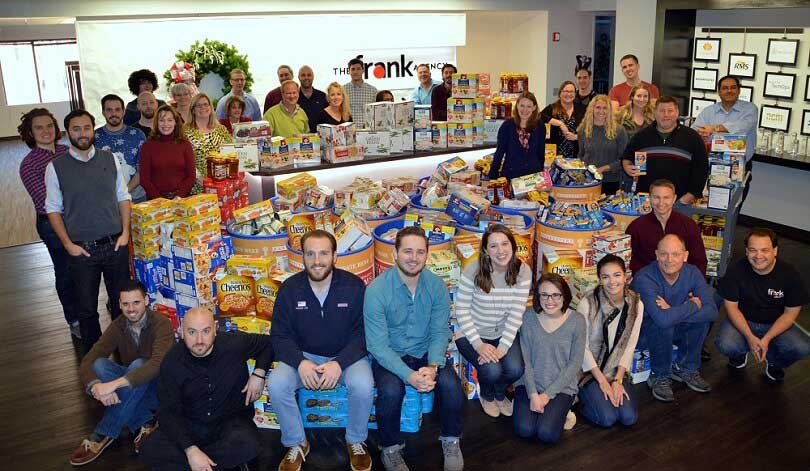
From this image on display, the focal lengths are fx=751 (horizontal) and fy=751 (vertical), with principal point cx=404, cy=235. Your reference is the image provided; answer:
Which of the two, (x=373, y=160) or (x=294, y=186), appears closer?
(x=294, y=186)

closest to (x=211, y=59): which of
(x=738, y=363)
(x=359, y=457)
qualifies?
(x=359, y=457)

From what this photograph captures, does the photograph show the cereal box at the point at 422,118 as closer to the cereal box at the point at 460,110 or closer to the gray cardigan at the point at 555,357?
the cereal box at the point at 460,110

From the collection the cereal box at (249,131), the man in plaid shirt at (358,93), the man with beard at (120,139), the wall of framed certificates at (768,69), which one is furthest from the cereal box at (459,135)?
the wall of framed certificates at (768,69)

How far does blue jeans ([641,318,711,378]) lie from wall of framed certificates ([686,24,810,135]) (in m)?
3.74

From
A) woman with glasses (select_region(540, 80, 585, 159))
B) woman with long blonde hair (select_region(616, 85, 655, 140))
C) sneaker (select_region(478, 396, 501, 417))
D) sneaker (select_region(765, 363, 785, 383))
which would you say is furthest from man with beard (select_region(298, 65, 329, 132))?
sneaker (select_region(765, 363, 785, 383))

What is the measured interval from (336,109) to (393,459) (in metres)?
4.24

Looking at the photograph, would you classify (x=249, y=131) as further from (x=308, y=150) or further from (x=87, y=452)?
(x=87, y=452)

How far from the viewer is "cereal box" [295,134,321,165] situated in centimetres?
632

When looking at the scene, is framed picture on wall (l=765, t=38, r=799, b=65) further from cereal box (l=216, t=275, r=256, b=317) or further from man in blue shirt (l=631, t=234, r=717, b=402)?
cereal box (l=216, t=275, r=256, b=317)

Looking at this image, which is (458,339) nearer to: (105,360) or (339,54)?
(105,360)

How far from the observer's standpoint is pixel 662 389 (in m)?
4.35

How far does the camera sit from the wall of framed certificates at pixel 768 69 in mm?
7117

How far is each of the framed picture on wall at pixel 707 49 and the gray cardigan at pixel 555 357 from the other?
17.4ft

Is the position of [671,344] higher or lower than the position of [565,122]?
lower
